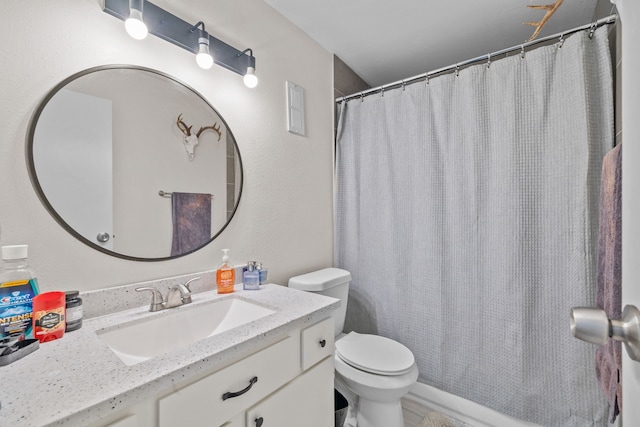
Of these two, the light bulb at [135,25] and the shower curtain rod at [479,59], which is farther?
the shower curtain rod at [479,59]

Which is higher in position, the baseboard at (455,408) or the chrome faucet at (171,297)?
the chrome faucet at (171,297)

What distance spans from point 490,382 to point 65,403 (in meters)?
1.72

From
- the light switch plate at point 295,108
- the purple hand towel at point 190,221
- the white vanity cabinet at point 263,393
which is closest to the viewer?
the white vanity cabinet at point 263,393

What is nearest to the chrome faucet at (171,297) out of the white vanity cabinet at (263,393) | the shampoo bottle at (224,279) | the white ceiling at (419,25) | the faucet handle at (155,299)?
the faucet handle at (155,299)

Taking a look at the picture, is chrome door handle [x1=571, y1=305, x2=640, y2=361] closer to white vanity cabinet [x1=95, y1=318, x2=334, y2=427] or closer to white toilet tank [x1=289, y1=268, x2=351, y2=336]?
white vanity cabinet [x1=95, y1=318, x2=334, y2=427]

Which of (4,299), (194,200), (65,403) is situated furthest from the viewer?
(194,200)

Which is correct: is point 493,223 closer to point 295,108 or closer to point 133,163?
point 295,108

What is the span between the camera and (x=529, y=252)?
133 cm

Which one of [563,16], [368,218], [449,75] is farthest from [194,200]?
[563,16]

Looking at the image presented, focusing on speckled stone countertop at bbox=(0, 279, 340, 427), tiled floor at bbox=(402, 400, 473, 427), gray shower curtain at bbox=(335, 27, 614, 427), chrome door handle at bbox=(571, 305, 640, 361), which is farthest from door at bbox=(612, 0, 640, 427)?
tiled floor at bbox=(402, 400, 473, 427)

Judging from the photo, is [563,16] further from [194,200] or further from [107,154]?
[107,154]

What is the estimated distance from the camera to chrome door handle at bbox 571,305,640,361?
1.05ft

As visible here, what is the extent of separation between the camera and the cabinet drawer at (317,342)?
36.0 inches

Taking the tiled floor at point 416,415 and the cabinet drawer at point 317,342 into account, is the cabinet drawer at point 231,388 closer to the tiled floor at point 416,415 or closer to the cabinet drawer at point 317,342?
the cabinet drawer at point 317,342
